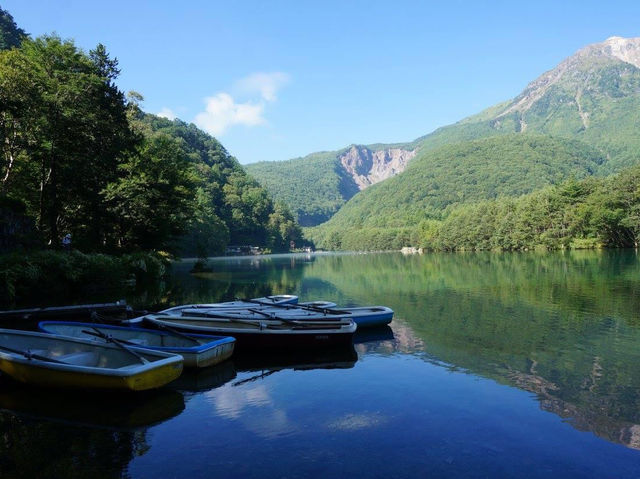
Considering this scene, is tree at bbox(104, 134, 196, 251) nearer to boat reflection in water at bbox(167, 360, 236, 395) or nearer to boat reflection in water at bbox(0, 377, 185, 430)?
boat reflection in water at bbox(167, 360, 236, 395)

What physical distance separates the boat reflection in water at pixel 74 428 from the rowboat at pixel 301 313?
193 inches

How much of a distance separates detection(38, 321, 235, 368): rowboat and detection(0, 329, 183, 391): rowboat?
774 millimetres

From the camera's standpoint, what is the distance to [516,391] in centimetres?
935

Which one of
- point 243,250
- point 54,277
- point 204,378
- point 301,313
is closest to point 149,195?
point 54,277

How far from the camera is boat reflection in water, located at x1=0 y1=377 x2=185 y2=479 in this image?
241 inches

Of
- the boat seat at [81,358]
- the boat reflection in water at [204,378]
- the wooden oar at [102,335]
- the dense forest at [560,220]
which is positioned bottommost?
the boat reflection in water at [204,378]

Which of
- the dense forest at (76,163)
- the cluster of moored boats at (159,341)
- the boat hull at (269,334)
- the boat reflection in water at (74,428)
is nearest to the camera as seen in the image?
the boat reflection in water at (74,428)

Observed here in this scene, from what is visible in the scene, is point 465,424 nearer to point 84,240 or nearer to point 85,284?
point 85,284

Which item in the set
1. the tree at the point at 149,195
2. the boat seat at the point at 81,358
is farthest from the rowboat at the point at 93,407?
the tree at the point at 149,195

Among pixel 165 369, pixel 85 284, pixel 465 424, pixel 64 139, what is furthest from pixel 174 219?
pixel 465 424

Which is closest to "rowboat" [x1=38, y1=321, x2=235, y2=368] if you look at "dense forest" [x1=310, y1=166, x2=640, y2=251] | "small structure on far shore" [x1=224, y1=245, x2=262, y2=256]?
"dense forest" [x1=310, y1=166, x2=640, y2=251]

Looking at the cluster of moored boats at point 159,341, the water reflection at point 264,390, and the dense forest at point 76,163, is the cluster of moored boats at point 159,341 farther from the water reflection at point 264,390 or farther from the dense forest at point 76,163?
the dense forest at point 76,163

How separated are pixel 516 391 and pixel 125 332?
33.0 ft

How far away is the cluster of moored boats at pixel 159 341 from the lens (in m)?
8.59
